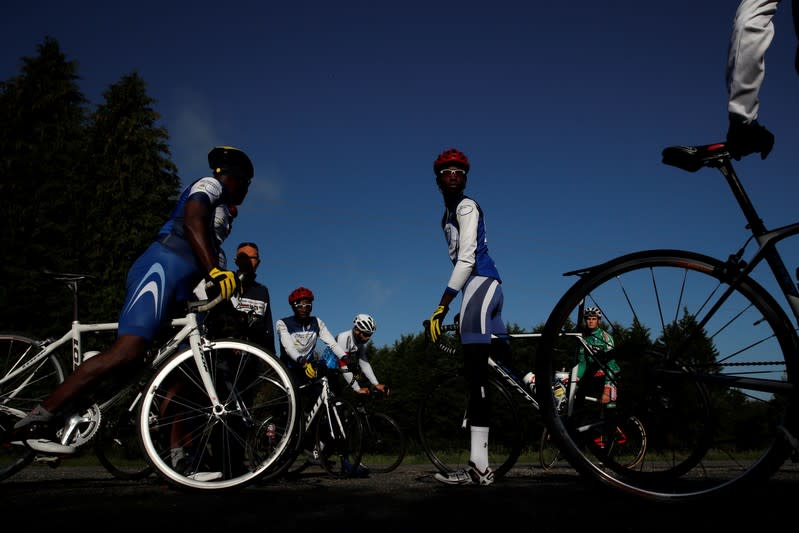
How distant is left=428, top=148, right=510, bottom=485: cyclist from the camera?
404 centimetres

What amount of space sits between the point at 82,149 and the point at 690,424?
3064 cm

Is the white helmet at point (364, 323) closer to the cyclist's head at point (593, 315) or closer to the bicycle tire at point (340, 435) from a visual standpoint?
the bicycle tire at point (340, 435)

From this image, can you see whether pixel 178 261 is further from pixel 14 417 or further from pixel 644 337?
pixel 644 337

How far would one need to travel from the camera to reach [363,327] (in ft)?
27.7

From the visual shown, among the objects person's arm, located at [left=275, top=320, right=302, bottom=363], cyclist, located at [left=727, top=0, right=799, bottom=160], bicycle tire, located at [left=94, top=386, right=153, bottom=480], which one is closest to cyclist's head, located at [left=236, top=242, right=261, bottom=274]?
→ person's arm, located at [left=275, top=320, right=302, bottom=363]

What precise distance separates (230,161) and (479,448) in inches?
110

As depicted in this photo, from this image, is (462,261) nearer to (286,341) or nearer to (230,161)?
(230,161)

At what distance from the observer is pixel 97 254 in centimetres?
2444

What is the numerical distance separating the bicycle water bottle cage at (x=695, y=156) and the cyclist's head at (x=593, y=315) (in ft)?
2.40

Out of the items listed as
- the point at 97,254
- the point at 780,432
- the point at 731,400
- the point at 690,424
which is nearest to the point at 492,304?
the point at 690,424

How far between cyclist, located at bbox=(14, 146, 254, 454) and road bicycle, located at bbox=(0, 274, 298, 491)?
115 millimetres

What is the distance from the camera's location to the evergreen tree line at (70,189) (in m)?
22.3

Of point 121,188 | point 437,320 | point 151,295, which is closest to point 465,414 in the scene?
point 437,320

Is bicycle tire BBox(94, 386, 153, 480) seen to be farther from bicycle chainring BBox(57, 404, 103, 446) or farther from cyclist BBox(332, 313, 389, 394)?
cyclist BBox(332, 313, 389, 394)
